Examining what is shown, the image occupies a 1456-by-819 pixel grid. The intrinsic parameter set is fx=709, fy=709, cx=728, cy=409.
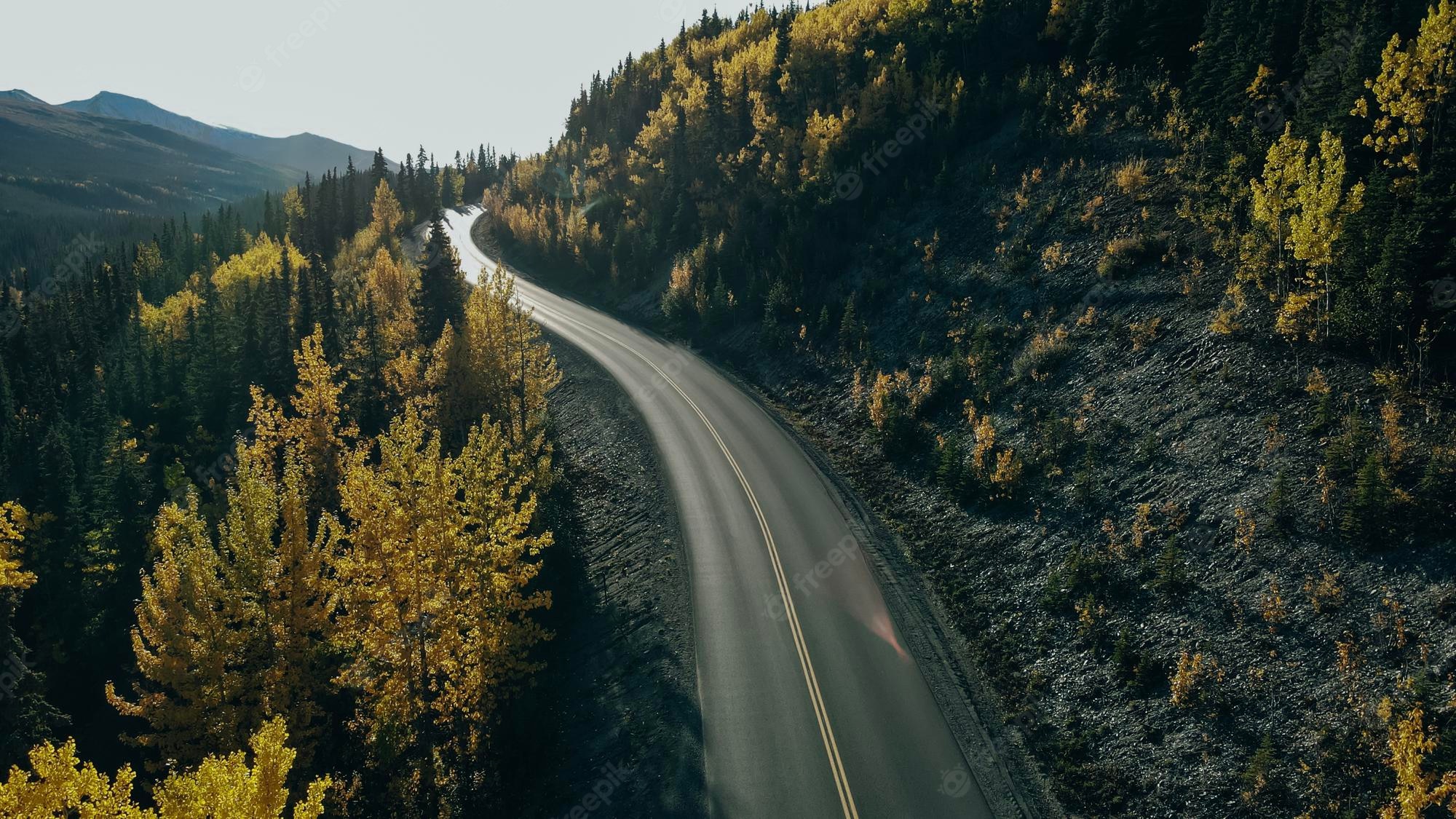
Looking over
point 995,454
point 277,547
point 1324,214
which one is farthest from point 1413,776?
point 277,547

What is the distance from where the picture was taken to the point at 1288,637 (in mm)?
15461

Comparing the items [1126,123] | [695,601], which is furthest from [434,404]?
[1126,123]

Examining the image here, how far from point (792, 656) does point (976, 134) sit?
126 ft

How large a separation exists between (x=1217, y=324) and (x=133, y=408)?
7656cm

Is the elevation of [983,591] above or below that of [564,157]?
below

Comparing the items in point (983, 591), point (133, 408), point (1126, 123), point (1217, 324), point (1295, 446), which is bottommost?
point (133, 408)

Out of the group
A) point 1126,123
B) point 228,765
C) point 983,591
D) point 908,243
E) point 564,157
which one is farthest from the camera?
point 564,157

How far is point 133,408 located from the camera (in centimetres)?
6050

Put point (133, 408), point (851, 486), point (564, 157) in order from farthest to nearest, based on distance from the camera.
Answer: point (564, 157)
point (133, 408)
point (851, 486)

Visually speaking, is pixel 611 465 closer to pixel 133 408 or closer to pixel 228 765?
pixel 228 765

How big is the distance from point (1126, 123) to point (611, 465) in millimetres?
32930

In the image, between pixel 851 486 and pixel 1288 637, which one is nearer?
pixel 1288 637

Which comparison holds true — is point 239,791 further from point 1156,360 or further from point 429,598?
point 1156,360

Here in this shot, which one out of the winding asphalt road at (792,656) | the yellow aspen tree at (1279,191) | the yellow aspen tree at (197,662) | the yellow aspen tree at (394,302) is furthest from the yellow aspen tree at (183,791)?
the yellow aspen tree at (394,302)
